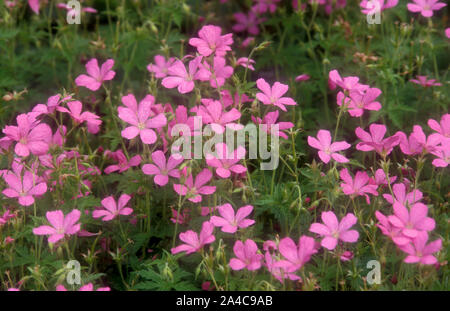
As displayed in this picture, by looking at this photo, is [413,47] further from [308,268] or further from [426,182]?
[308,268]

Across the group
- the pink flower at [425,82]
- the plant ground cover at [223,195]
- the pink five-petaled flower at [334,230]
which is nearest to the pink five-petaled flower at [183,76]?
the plant ground cover at [223,195]

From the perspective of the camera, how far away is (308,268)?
2340 mm

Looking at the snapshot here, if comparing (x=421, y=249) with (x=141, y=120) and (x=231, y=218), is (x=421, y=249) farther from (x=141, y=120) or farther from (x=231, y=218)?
(x=141, y=120)

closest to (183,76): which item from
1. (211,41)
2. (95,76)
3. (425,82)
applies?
(211,41)

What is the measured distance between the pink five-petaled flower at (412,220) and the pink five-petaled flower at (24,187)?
1197mm

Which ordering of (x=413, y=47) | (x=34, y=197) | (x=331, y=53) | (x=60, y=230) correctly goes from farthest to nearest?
(x=331, y=53), (x=413, y=47), (x=34, y=197), (x=60, y=230)

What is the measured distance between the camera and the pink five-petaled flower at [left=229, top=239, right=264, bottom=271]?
2.17 meters

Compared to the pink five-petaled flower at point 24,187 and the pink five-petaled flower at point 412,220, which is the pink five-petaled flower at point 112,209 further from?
the pink five-petaled flower at point 412,220

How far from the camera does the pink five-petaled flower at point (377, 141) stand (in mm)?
2387

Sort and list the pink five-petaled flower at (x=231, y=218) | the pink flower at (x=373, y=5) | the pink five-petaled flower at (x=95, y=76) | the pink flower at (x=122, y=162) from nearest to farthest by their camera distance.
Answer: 1. the pink five-petaled flower at (x=231, y=218)
2. the pink flower at (x=122, y=162)
3. the pink five-petaled flower at (x=95, y=76)
4. the pink flower at (x=373, y=5)

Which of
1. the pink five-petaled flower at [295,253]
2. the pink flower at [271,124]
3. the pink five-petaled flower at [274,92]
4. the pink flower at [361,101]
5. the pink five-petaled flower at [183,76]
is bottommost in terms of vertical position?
the pink five-petaled flower at [295,253]

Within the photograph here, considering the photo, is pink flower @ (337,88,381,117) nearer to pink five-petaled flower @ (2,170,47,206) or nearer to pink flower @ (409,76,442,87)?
pink flower @ (409,76,442,87)
